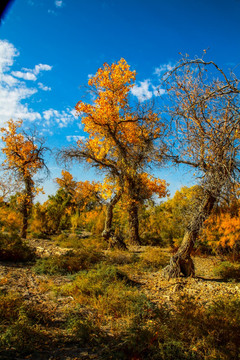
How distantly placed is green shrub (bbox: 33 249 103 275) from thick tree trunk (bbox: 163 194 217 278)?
2742 mm

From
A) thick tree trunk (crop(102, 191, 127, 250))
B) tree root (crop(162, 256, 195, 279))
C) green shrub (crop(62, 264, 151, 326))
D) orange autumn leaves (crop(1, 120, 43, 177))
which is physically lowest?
green shrub (crop(62, 264, 151, 326))

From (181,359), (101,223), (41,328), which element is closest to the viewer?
(181,359)

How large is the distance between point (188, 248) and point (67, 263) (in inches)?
155

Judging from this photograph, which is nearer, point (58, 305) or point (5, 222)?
point (58, 305)

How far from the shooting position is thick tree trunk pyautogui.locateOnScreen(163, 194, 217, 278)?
6.84 metres

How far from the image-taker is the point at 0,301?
3.91m

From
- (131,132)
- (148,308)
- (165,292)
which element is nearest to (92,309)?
(148,308)

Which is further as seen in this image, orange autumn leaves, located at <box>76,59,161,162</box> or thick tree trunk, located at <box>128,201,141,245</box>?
thick tree trunk, located at <box>128,201,141,245</box>

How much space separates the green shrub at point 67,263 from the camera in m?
7.43

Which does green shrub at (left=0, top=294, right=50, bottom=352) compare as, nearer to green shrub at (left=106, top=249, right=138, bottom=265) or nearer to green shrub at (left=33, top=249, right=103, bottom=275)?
green shrub at (left=33, top=249, right=103, bottom=275)

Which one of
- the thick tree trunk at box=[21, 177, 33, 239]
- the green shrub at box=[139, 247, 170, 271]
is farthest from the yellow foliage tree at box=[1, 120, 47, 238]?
the green shrub at box=[139, 247, 170, 271]

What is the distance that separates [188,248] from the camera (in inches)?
276

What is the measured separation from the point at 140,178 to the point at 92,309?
8.48 meters

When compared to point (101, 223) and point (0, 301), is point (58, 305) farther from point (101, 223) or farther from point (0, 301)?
point (101, 223)
